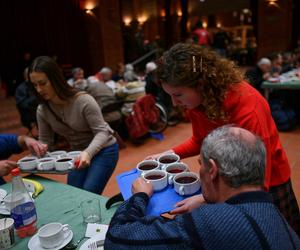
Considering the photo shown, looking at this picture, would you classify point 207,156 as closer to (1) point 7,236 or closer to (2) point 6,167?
(1) point 7,236

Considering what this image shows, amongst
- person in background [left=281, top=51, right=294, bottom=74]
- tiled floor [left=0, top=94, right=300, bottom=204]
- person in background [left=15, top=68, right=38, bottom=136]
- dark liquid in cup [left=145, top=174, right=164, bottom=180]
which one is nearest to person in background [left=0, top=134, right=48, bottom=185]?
dark liquid in cup [left=145, top=174, right=164, bottom=180]

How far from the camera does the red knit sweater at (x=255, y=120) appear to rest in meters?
1.13

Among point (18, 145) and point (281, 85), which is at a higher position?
point (18, 145)

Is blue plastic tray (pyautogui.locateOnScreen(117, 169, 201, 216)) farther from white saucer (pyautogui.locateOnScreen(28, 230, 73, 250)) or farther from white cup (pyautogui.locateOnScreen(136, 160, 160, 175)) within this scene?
white saucer (pyautogui.locateOnScreen(28, 230, 73, 250))

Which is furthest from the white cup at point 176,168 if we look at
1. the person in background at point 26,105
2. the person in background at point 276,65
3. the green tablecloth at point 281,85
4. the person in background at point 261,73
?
the person in background at point 276,65

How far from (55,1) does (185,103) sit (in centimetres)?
923

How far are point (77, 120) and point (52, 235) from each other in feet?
3.20

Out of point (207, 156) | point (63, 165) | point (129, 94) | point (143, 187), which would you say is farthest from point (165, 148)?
point (207, 156)

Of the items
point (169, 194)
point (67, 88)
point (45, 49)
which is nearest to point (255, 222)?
point (169, 194)

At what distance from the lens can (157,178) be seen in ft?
4.26

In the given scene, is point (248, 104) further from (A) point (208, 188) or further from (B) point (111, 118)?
(B) point (111, 118)

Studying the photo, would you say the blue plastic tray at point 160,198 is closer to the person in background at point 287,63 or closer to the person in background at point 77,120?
the person in background at point 77,120

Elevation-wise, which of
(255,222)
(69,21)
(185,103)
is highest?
(69,21)

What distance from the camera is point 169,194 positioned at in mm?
1256
